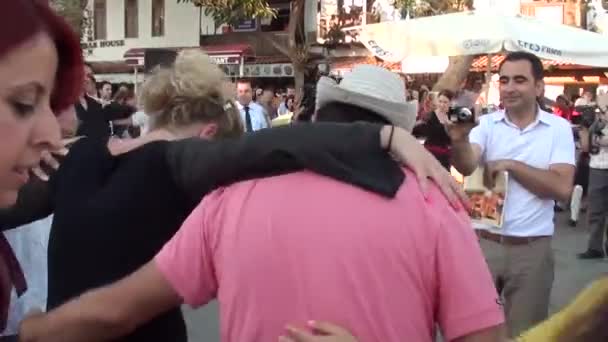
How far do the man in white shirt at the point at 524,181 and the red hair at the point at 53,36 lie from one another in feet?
9.62

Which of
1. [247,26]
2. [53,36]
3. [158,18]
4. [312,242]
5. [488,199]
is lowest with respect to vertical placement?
[488,199]

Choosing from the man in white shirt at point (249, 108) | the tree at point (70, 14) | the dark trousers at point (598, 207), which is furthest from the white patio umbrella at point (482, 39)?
the tree at point (70, 14)

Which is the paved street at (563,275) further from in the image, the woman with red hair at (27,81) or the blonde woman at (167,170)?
the woman with red hair at (27,81)

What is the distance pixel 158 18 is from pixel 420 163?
33180mm

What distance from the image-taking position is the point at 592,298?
1.07 metres

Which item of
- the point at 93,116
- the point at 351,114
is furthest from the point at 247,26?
the point at 351,114

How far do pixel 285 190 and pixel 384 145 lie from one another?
0.23 m

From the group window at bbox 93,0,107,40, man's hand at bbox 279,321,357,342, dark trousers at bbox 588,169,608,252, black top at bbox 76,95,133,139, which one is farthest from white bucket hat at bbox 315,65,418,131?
window at bbox 93,0,107,40

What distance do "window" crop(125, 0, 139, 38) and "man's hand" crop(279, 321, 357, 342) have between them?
113 ft

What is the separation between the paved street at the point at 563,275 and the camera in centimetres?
609

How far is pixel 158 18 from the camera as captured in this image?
33969 mm

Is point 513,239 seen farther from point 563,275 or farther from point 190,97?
point 563,275

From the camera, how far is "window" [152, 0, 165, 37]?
3372 cm

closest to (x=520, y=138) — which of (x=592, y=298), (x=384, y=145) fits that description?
(x=384, y=145)
